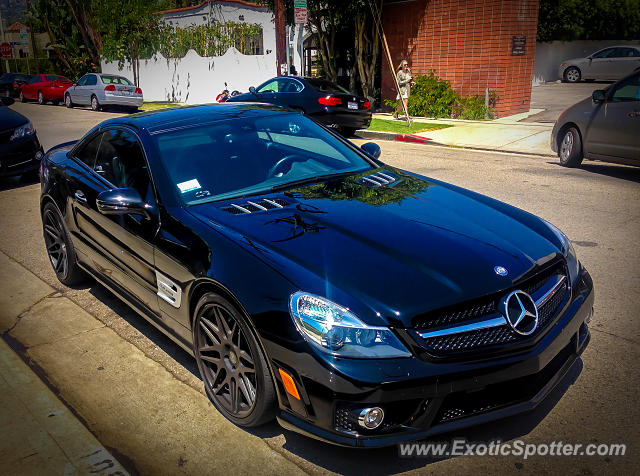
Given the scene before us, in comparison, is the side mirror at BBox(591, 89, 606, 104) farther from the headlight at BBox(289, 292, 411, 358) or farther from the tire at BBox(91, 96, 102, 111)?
the tire at BBox(91, 96, 102, 111)

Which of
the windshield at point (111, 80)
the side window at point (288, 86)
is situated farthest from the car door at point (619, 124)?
the windshield at point (111, 80)

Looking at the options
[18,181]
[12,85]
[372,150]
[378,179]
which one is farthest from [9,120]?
[12,85]

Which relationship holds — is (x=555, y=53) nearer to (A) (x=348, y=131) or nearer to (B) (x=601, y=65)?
(B) (x=601, y=65)

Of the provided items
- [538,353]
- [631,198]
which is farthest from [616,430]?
[631,198]

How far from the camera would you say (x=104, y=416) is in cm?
344

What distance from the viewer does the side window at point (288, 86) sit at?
1530 cm

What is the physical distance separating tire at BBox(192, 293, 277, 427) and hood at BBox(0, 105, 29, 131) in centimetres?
853

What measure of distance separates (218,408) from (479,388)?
147 cm

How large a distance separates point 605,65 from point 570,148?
21.3 m

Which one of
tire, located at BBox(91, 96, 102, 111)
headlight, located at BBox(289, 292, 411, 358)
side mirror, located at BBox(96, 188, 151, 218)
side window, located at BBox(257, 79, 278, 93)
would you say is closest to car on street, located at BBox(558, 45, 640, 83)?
side window, located at BBox(257, 79, 278, 93)

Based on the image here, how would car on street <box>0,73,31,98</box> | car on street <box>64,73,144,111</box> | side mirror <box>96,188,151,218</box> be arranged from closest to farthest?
side mirror <box>96,188,151,218</box> → car on street <box>64,73,144,111</box> → car on street <box>0,73,31,98</box>

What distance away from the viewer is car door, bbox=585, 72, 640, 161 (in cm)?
892

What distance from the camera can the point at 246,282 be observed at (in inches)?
115

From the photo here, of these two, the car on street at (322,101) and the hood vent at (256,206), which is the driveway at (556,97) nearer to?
the car on street at (322,101)
